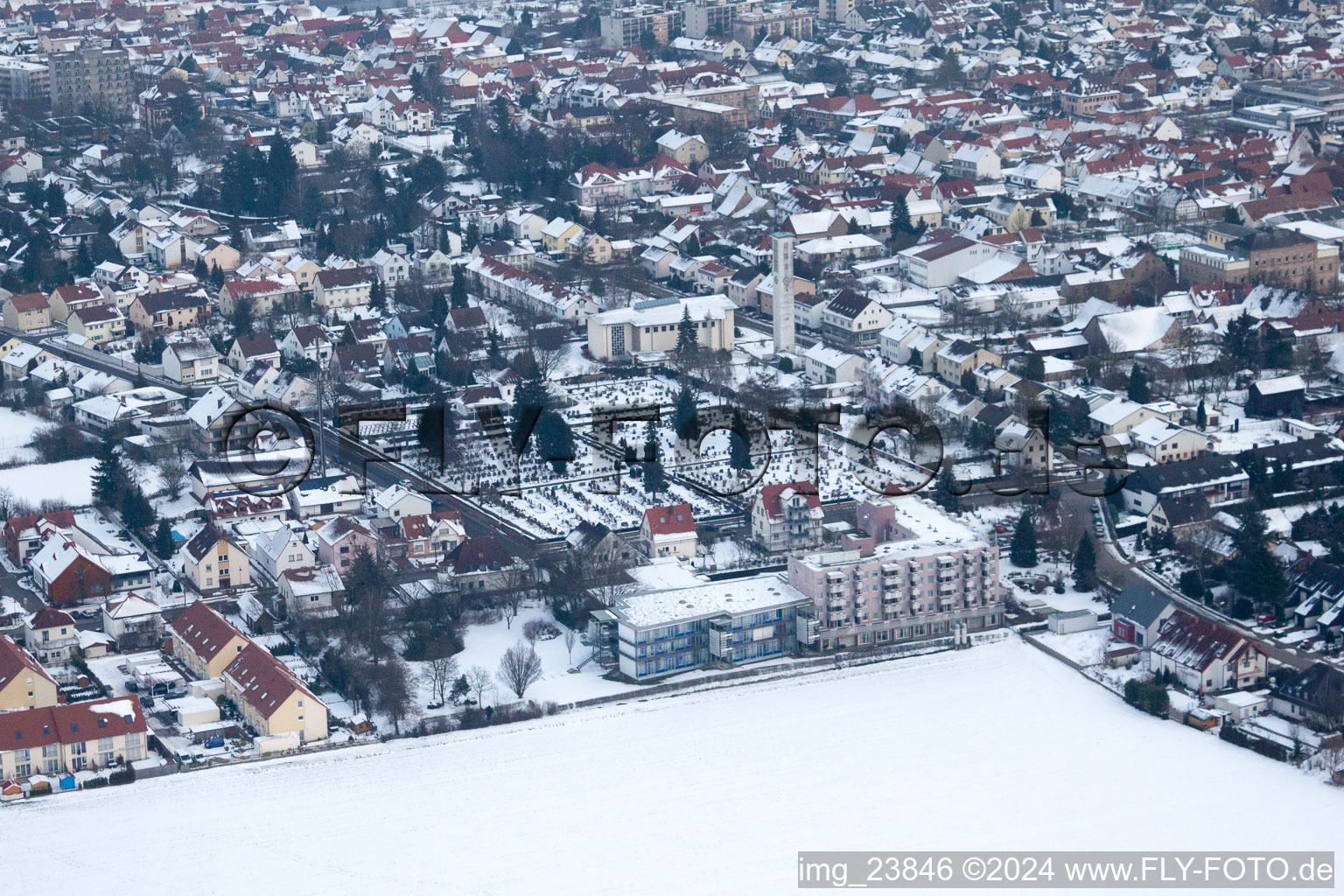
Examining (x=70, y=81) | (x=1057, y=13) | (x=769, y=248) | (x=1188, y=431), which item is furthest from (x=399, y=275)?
(x=1057, y=13)

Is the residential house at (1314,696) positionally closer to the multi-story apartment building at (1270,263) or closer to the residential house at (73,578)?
the residential house at (73,578)

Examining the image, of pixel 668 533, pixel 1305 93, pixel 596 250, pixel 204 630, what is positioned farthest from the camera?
pixel 1305 93

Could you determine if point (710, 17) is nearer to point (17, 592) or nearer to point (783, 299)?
point (783, 299)

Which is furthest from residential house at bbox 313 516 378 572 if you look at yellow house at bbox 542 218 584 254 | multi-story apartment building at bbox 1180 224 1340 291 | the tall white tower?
multi-story apartment building at bbox 1180 224 1340 291

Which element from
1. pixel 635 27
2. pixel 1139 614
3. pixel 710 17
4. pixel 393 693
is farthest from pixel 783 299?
pixel 710 17

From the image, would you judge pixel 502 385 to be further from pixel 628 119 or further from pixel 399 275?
pixel 628 119

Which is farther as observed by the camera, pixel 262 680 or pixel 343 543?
pixel 343 543
